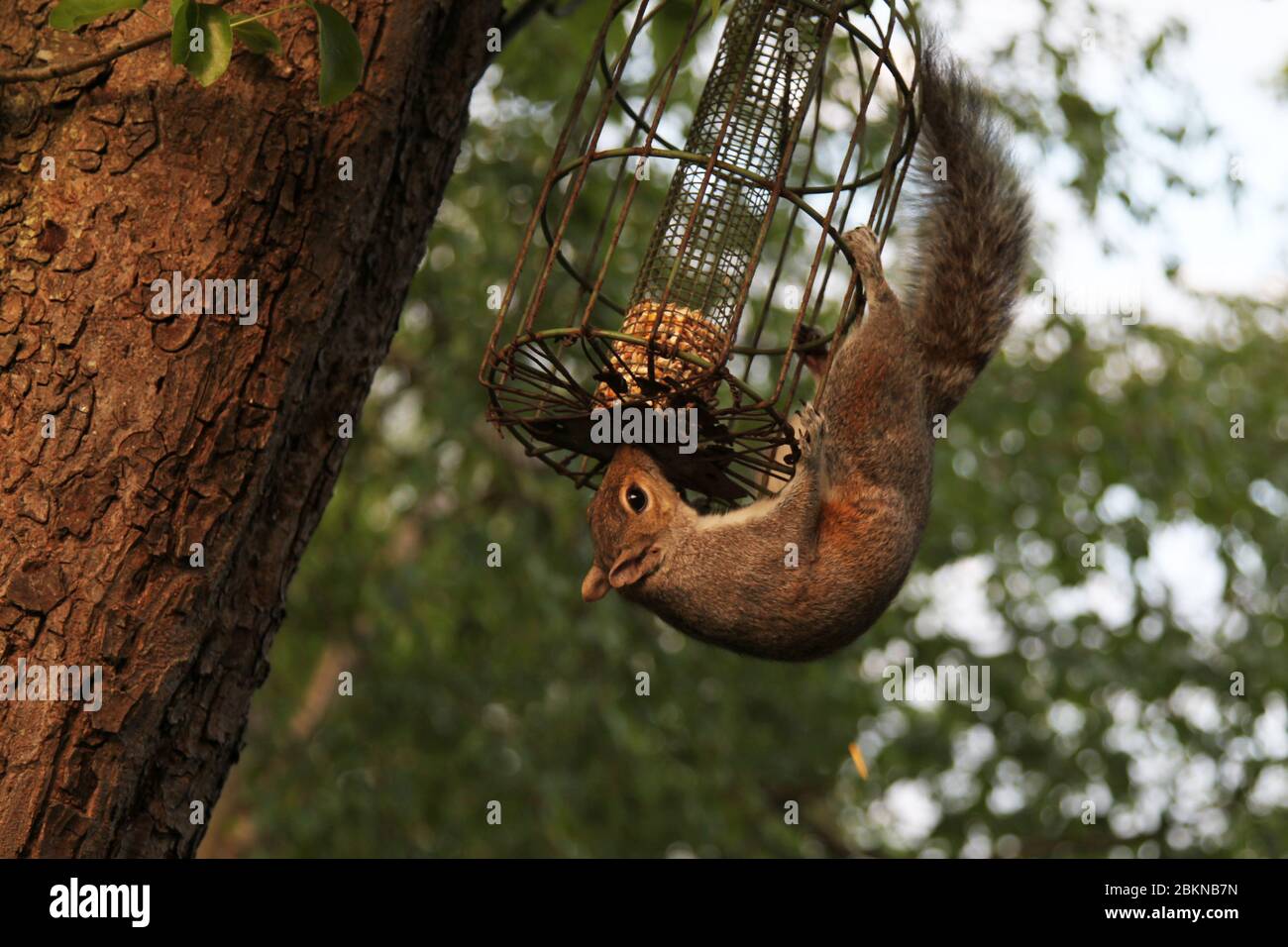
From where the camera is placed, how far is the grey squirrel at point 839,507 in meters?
2.08

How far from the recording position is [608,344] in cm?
175

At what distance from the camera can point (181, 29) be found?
1.50m

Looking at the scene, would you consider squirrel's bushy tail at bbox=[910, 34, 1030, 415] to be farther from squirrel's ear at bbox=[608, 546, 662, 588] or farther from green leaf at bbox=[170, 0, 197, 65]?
green leaf at bbox=[170, 0, 197, 65]

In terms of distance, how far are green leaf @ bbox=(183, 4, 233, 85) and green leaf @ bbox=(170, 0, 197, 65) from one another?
15 mm

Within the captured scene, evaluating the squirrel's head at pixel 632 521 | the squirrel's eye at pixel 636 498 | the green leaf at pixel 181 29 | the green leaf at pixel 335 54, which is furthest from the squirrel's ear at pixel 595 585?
the green leaf at pixel 181 29

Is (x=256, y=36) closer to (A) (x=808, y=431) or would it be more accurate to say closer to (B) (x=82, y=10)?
(B) (x=82, y=10)

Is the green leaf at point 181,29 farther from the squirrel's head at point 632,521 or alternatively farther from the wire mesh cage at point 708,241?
the squirrel's head at point 632,521

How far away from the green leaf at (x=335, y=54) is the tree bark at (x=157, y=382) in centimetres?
10

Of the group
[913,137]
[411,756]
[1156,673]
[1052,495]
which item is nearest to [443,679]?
[411,756]

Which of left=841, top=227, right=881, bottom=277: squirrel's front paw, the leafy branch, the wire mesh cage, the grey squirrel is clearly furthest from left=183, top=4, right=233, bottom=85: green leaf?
left=841, top=227, right=881, bottom=277: squirrel's front paw

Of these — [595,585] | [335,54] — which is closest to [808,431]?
[595,585]

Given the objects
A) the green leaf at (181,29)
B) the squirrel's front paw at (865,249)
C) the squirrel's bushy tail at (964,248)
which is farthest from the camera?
the squirrel's bushy tail at (964,248)

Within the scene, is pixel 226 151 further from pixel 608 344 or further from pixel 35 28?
pixel 608 344

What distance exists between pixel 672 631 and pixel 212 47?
3552 mm
